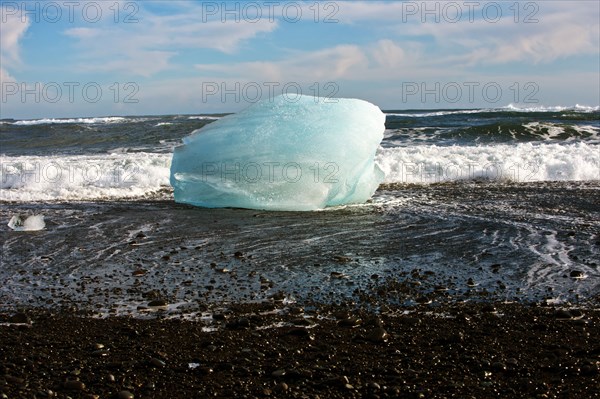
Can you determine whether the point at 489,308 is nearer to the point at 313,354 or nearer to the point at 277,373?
the point at 313,354

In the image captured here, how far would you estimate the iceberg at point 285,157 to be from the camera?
891 centimetres

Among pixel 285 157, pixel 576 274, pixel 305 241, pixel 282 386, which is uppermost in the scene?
pixel 285 157

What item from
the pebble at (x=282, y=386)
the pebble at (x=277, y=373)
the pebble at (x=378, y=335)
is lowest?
the pebble at (x=282, y=386)

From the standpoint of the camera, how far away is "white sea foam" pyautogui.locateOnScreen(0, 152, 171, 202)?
429 inches

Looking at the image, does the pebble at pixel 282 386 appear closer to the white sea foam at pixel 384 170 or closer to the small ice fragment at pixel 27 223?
the small ice fragment at pixel 27 223

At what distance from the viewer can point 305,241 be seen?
277 inches

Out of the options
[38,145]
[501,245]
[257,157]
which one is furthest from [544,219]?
[38,145]

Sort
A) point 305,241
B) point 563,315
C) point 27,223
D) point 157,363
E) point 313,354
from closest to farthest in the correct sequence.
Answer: point 157,363 < point 313,354 < point 563,315 < point 305,241 < point 27,223

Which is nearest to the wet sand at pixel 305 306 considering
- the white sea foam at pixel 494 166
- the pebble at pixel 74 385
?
the pebble at pixel 74 385

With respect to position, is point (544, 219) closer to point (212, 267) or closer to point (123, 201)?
point (212, 267)

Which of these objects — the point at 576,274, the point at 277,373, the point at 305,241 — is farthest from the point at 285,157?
the point at 277,373

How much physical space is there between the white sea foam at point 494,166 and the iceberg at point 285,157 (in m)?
3.36

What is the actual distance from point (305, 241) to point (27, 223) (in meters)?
3.40

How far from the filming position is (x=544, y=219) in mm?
8047
